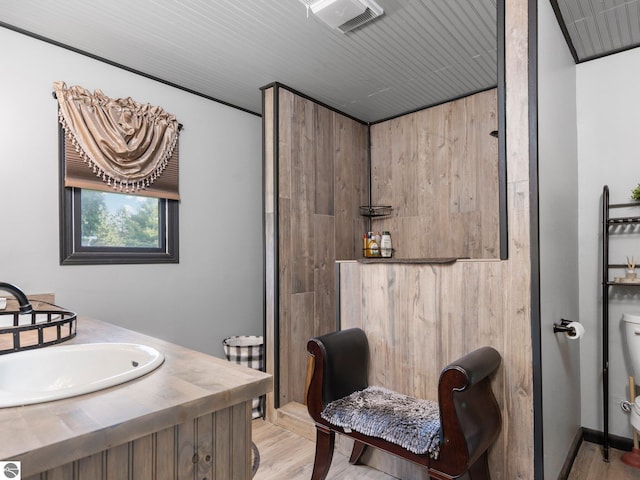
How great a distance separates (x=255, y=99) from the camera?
3.10m

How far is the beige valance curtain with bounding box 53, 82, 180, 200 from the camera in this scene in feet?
7.52

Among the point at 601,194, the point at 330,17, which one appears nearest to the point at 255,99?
the point at 330,17

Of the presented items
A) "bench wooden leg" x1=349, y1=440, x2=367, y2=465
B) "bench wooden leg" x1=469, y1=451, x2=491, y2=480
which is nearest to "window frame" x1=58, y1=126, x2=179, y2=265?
"bench wooden leg" x1=349, y1=440, x2=367, y2=465

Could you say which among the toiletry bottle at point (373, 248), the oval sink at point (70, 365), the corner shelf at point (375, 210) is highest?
the corner shelf at point (375, 210)

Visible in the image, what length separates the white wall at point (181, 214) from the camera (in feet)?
6.95

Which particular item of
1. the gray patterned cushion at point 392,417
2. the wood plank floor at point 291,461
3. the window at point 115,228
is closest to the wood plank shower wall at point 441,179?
the gray patterned cushion at point 392,417

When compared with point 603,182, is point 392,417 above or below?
below

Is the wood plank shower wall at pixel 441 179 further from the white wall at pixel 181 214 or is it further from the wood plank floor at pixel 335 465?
the wood plank floor at pixel 335 465

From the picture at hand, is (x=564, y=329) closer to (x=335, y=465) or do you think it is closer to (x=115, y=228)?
(x=335, y=465)

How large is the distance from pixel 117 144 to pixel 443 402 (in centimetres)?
228

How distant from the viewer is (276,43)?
91.0 inches

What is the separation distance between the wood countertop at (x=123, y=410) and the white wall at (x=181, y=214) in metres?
1.70

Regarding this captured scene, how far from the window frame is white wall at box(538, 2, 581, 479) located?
2261 mm

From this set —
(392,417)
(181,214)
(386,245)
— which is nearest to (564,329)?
(392,417)
